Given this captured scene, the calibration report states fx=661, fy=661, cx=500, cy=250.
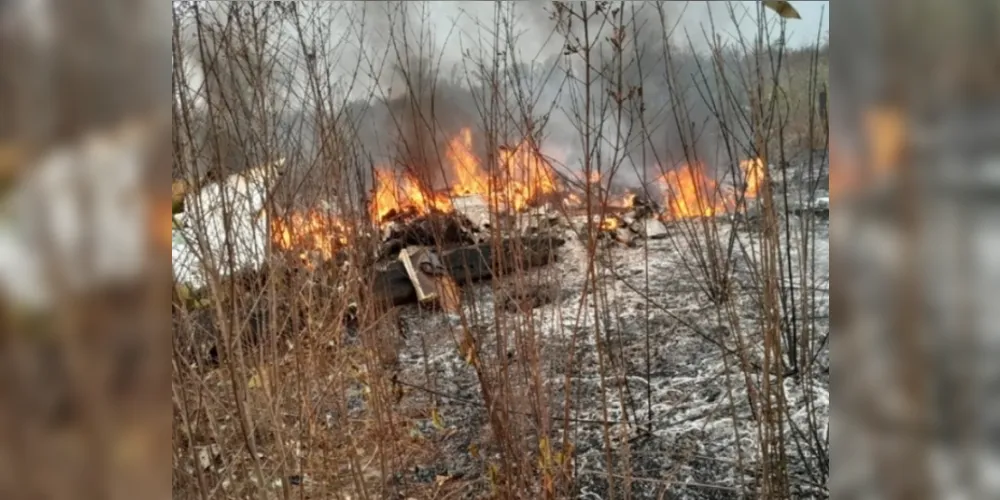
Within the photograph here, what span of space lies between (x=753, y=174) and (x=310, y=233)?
109 cm

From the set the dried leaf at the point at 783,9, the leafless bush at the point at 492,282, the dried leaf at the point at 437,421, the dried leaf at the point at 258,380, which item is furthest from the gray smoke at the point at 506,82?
the dried leaf at the point at 437,421

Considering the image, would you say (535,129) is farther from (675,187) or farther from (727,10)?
(727,10)

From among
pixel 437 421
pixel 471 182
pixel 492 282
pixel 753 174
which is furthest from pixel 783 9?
pixel 437 421

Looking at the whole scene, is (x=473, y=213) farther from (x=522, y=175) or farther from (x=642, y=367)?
(x=642, y=367)

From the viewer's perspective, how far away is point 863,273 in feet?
3.51

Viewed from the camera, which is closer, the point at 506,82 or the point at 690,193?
the point at 506,82

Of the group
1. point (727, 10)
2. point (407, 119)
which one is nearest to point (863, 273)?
point (727, 10)

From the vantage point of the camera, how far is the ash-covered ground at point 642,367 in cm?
165

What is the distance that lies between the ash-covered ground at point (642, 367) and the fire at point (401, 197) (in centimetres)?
24

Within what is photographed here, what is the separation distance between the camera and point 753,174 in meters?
1.63

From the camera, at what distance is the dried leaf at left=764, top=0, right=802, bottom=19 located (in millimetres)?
1454

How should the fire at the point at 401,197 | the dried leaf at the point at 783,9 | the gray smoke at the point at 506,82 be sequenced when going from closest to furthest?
the dried leaf at the point at 783,9
the gray smoke at the point at 506,82
the fire at the point at 401,197

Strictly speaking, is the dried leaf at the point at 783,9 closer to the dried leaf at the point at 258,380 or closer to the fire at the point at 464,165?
the fire at the point at 464,165

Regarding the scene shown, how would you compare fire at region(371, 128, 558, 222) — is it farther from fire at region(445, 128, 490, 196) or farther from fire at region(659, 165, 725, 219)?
fire at region(659, 165, 725, 219)
